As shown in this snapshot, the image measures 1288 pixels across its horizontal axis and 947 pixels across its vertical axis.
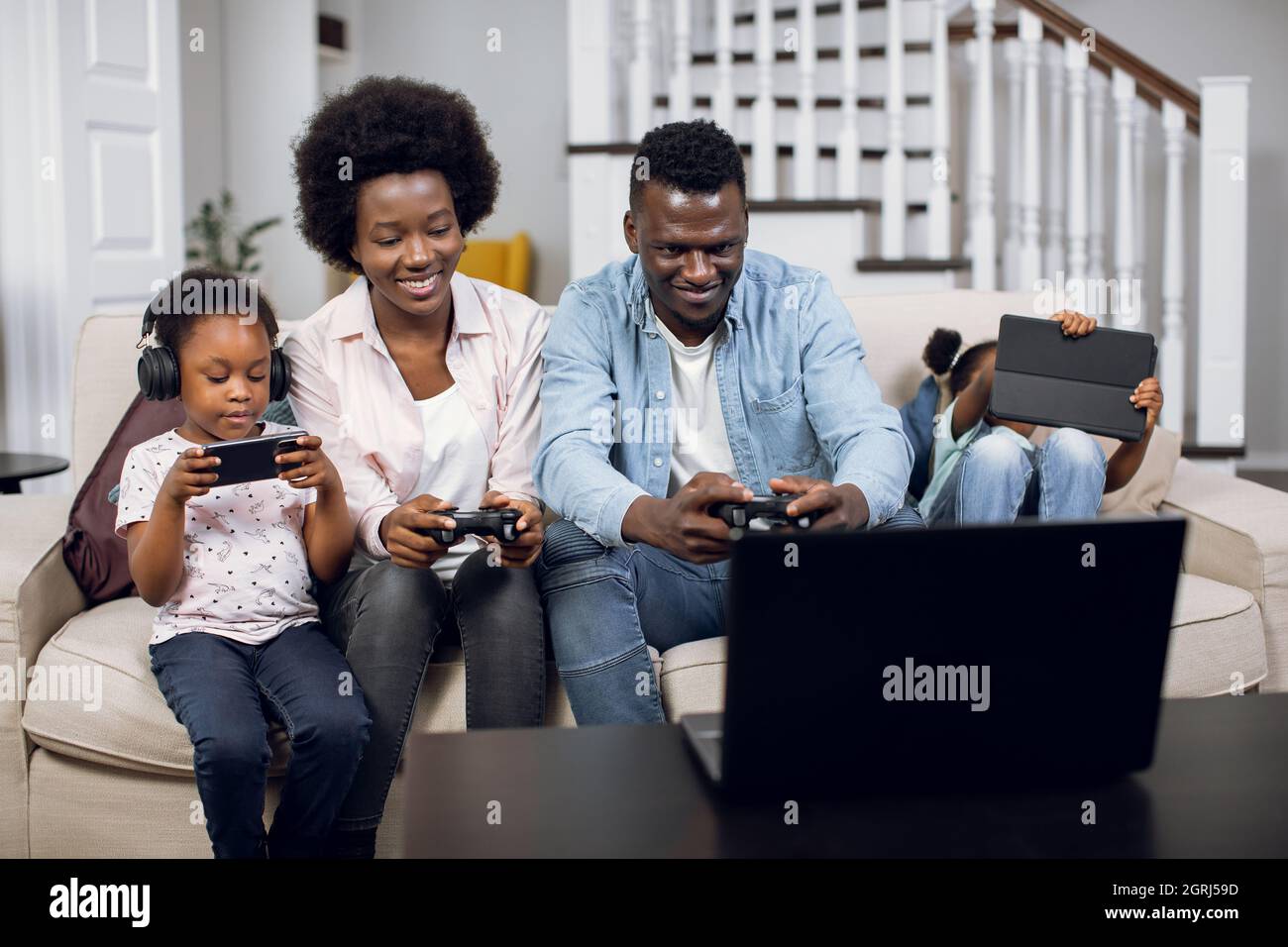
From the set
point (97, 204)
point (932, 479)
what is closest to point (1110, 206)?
point (932, 479)

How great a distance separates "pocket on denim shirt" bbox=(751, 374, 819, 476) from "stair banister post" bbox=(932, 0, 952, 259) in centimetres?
200

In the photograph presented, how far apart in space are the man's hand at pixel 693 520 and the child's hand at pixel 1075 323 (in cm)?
68

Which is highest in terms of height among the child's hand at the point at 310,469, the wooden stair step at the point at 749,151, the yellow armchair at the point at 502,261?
the wooden stair step at the point at 749,151

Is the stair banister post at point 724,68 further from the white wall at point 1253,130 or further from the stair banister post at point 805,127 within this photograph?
the white wall at point 1253,130

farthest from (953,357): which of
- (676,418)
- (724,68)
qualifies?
(724,68)

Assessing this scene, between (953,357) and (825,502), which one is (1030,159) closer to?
(953,357)

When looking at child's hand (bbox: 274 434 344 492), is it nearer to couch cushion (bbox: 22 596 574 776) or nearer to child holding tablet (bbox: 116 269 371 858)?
child holding tablet (bbox: 116 269 371 858)

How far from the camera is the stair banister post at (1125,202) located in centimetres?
360

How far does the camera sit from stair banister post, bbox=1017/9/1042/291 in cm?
361

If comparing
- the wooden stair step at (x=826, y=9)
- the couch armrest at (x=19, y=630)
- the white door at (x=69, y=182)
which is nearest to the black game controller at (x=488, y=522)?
the couch armrest at (x=19, y=630)

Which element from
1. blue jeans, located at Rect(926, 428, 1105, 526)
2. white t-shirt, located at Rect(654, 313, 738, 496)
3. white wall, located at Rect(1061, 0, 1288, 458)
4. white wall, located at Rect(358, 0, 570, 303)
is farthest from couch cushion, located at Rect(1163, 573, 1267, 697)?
white wall, located at Rect(358, 0, 570, 303)
